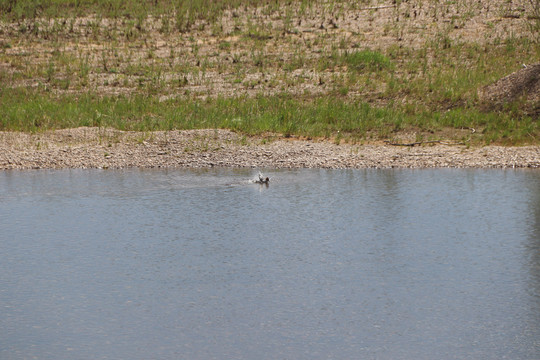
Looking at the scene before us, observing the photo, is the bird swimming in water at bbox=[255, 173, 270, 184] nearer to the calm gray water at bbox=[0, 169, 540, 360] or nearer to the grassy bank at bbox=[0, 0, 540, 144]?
the calm gray water at bbox=[0, 169, 540, 360]

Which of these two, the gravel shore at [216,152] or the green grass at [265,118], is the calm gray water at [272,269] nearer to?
the gravel shore at [216,152]

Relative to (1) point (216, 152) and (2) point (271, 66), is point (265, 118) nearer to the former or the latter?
(1) point (216, 152)

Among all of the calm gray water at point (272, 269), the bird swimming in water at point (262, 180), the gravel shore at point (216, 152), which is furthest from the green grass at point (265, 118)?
the calm gray water at point (272, 269)

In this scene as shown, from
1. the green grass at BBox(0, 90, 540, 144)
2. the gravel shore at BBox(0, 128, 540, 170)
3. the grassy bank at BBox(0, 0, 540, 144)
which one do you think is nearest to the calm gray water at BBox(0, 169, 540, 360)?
the gravel shore at BBox(0, 128, 540, 170)

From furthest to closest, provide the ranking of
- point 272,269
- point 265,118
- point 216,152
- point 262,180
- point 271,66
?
point 271,66 → point 265,118 → point 216,152 → point 262,180 → point 272,269

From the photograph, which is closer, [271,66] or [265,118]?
[265,118]

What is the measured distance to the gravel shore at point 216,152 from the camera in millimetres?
16594

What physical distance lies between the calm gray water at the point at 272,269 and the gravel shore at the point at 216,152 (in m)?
2.01

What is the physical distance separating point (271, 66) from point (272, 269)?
654 inches

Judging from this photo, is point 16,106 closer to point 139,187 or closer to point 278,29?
point 139,187

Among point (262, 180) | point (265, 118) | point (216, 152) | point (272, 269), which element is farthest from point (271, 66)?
point (272, 269)

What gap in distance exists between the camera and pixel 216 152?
17.4 metres

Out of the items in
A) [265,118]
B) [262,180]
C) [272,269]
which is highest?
[265,118]

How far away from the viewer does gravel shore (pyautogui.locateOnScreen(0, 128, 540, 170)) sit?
54.4 ft
